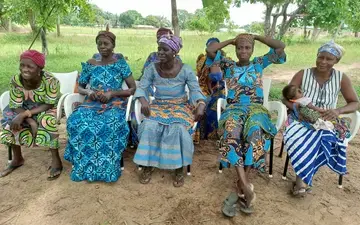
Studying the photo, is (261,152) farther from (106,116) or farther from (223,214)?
(106,116)

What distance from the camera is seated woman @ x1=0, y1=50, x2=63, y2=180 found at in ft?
11.0

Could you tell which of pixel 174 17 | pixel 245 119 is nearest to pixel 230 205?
pixel 245 119

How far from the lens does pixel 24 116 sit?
10.8 ft

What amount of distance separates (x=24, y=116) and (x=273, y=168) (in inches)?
111

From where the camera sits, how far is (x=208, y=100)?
4.18 m

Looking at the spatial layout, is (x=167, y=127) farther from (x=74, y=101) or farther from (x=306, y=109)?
(x=306, y=109)

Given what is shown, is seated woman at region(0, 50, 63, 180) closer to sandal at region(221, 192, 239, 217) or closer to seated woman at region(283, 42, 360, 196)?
sandal at region(221, 192, 239, 217)

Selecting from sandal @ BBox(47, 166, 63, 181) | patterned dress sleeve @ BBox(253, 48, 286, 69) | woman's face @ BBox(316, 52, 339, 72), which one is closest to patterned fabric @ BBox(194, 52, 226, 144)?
patterned dress sleeve @ BBox(253, 48, 286, 69)

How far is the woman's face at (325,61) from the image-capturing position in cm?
317

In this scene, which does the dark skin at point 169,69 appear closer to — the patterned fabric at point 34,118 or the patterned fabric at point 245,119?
the patterned fabric at point 245,119

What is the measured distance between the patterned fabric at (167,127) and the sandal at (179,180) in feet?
0.42

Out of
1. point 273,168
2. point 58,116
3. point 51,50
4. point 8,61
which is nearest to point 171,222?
point 273,168

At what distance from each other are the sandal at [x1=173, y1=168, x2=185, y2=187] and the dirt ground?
52 millimetres

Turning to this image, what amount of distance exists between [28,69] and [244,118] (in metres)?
2.26
